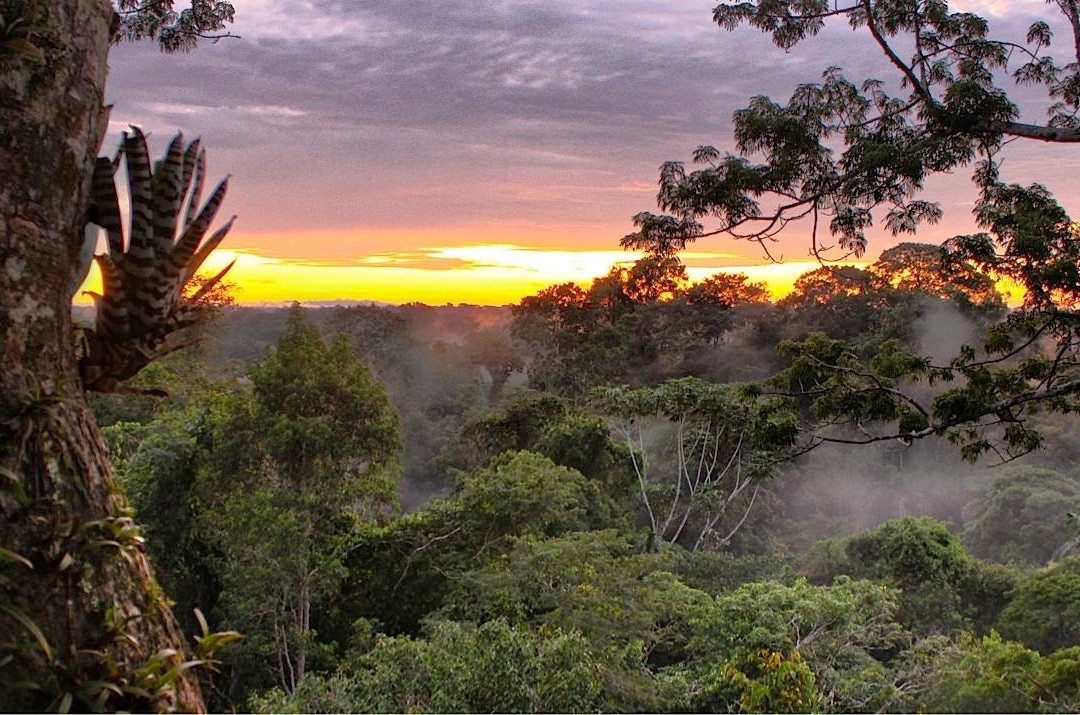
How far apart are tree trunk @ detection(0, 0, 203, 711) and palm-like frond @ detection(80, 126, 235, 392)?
5cm

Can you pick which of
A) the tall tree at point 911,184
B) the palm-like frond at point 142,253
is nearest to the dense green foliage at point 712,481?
the tall tree at point 911,184

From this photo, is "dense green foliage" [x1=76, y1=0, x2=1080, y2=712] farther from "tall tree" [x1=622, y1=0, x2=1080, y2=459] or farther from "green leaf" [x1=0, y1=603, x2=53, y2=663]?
"green leaf" [x1=0, y1=603, x2=53, y2=663]

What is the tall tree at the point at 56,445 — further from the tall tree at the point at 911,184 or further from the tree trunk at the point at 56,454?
the tall tree at the point at 911,184

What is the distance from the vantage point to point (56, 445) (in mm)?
831

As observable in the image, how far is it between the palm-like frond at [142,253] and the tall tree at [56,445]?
45 mm

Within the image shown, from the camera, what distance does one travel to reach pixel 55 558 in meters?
0.78

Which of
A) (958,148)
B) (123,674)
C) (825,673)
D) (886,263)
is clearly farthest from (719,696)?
(886,263)

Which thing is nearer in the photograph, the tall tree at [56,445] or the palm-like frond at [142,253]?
the tall tree at [56,445]

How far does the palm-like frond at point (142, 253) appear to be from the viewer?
Result: 3.17 feet

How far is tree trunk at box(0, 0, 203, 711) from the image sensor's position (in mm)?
765

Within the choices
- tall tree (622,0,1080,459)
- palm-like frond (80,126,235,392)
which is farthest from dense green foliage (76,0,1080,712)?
palm-like frond (80,126,235,392)

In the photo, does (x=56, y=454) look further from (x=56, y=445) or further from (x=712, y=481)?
(x=712, y=481)

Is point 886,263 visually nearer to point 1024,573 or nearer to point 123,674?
point 1024,573

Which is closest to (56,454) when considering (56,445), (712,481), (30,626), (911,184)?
(56,445)
